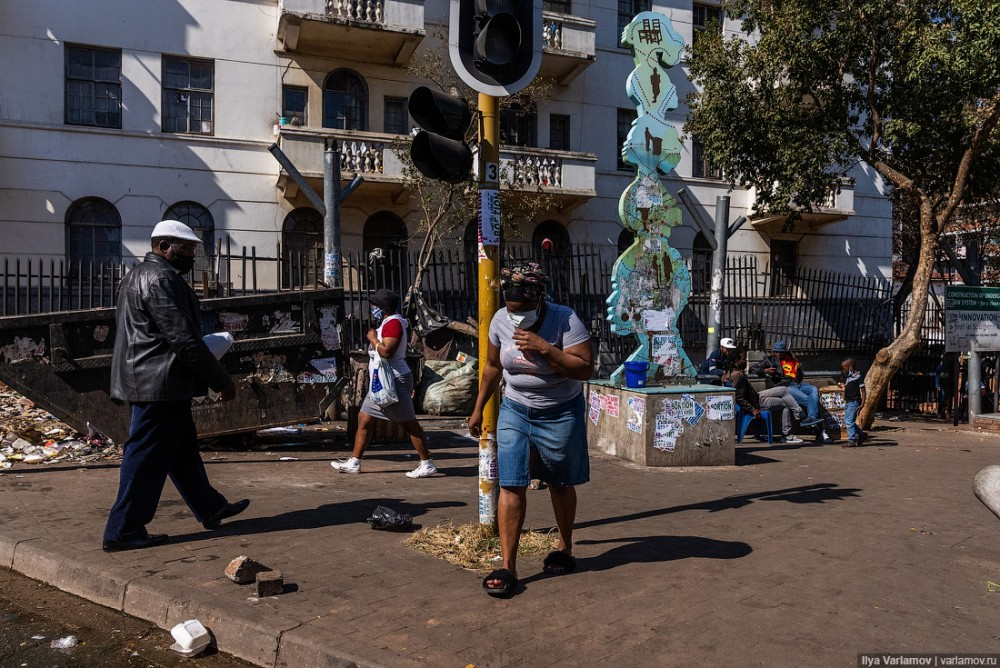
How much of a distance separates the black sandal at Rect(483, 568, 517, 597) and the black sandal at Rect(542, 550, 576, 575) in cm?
42

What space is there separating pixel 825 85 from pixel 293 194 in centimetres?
1223

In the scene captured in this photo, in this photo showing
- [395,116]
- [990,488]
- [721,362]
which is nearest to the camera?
[990,488]

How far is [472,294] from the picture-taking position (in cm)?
1581

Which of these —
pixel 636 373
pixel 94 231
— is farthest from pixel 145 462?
pixel 94 231

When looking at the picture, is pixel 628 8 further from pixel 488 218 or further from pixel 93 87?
pixel 488 218

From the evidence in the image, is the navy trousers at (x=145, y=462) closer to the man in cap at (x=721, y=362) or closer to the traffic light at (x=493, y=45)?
the traffic light at (x=493, y=45)

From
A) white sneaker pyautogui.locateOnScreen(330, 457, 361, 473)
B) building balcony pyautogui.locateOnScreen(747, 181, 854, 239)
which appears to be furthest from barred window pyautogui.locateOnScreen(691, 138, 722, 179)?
white sneaker pyautogui.locateOnScreen(330, 457, 361, 473)

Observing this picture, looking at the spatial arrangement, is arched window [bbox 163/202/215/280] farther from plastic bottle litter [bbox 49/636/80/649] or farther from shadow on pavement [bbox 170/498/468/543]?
plastic bottle litter [bbox 49/636/80/649]

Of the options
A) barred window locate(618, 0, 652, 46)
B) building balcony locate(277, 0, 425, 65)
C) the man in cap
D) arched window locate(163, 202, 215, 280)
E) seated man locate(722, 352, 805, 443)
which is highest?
barred window locate(618, 0, 652, 46)

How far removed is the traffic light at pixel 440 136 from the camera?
4930 millimetres

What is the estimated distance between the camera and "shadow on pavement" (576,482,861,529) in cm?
617

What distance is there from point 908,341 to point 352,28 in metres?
13.8

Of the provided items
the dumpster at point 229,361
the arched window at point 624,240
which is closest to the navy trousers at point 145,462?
the dumpster at point 229,361

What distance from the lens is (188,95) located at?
61.5 feet
